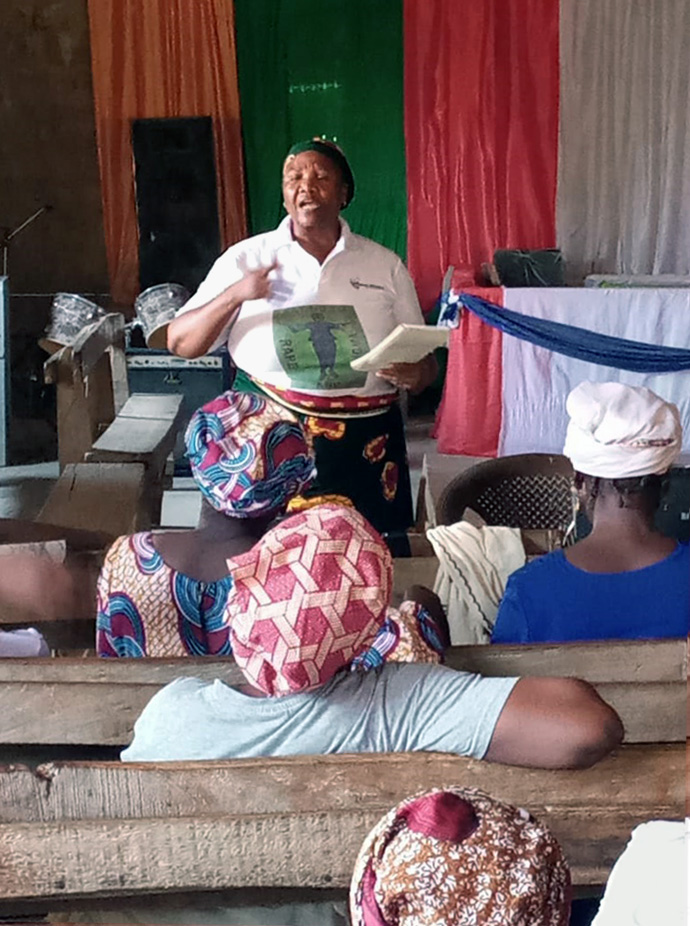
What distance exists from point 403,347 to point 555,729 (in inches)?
47.8

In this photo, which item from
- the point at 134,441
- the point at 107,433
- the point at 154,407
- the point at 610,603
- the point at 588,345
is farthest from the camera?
the point at 588,345

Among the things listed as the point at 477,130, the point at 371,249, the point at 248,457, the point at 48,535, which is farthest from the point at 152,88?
the point at 248,457

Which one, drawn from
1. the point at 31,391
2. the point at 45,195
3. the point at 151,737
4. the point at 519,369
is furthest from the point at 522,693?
the point at 45,195

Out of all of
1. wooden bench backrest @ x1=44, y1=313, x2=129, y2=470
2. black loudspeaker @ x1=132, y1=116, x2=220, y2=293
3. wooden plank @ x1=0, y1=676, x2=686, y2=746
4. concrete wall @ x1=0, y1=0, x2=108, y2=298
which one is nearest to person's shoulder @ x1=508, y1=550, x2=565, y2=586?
wooden plank @ x1=0, y1=676, x2=686, y2=746

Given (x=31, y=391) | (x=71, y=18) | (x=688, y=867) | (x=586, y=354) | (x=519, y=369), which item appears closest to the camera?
(x=688, y=867)

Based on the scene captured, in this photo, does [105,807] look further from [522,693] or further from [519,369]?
[519,369]

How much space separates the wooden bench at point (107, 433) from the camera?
2488mm

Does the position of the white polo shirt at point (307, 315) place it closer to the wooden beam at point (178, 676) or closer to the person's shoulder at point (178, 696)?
the wooden beam at point (178, 676)

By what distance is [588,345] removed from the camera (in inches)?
182

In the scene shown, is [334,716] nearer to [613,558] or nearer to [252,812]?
[252,812]

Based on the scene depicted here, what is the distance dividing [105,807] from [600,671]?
1.91 ft

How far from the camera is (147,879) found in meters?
1.09

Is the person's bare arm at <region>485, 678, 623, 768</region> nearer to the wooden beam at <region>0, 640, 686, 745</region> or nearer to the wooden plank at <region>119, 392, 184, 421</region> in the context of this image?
the wooden beam at <region>0, 640, 686, 745</region>

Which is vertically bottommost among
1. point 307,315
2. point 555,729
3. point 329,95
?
point 555,729
